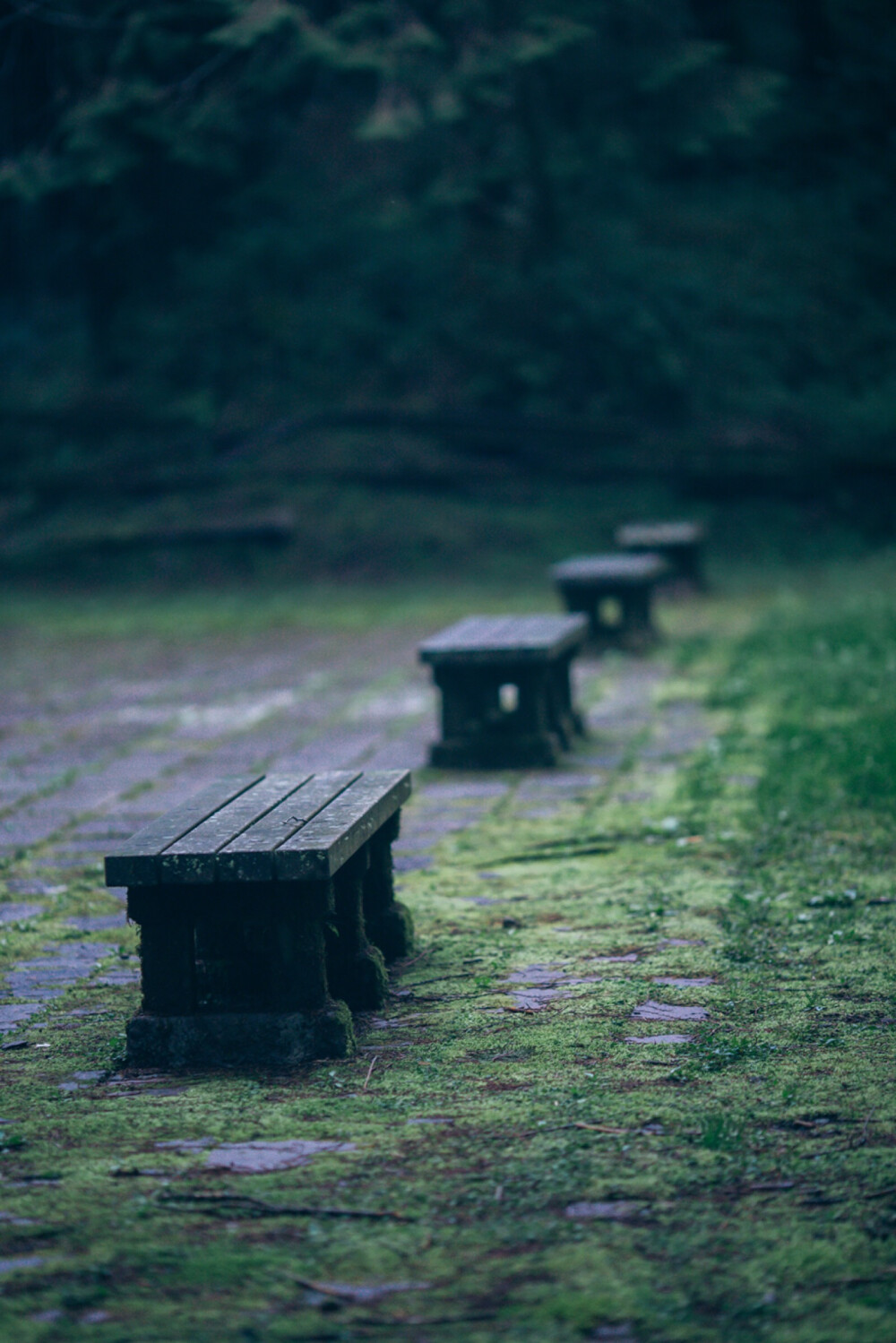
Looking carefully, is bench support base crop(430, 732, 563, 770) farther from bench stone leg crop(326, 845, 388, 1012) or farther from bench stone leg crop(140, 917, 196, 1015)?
bench stone leg crop(140, 917, 196, 1015)

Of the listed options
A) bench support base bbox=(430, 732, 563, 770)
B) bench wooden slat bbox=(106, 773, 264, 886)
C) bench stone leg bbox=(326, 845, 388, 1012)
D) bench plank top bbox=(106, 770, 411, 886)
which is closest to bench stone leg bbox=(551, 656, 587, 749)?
bench support base bbox=(430, 732, 563, 770)

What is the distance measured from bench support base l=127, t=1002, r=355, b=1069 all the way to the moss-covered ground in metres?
0.07

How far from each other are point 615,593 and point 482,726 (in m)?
3.76

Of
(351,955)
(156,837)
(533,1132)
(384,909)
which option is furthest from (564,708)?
(533,1132)

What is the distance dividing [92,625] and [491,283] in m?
9.01

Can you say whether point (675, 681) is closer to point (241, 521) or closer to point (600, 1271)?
point (600, 1271)

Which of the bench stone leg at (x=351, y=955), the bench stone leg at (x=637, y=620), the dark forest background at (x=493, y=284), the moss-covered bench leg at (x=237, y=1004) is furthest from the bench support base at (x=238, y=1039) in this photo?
the dark forest background at (x=493, y=284)

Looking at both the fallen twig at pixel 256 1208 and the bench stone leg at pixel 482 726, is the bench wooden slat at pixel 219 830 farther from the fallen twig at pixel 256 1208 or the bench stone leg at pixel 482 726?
the bench stone leg at pixel 482 726

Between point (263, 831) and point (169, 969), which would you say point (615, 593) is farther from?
point (169, 969)

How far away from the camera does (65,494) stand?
1841 cm

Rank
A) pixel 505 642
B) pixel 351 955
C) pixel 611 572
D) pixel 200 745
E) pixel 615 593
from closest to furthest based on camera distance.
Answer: pixel 351 955
pixel 505 642
pixel 200 745
pixel 611 572
pixel 615 593

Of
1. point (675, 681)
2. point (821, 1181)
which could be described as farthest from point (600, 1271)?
point (675, 681)

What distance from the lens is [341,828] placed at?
342cm

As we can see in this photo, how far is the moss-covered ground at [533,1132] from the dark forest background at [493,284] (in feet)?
41.1
